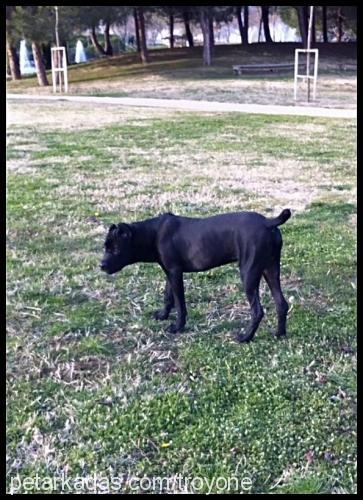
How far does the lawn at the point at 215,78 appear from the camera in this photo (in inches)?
855

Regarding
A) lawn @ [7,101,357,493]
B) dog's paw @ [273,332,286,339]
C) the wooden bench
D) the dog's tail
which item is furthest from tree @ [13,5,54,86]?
the dog's tail

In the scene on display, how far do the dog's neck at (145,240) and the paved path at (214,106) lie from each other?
13058mm

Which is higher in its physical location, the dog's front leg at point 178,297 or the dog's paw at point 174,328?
the dog's front leg at point 178,297

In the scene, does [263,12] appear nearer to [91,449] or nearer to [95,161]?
[95,161]

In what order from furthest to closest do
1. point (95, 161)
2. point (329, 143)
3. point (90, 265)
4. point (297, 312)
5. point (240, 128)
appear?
point (240, 128) < point (329, 143) < point (95, 161) < point (90, 265) < point (297, 312)

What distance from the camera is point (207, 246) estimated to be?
342cm

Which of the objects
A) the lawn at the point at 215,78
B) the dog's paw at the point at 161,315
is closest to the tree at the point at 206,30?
the lawn at the point at 215,78

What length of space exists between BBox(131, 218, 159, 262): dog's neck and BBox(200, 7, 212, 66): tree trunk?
2944 cm

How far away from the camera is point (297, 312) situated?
13.5 ft

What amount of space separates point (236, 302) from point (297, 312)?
1.35ft

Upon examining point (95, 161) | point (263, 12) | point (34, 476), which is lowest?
point (34, 476)

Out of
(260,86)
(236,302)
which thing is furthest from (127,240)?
(260,86)

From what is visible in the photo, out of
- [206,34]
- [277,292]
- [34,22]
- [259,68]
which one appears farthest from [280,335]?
[206,34]

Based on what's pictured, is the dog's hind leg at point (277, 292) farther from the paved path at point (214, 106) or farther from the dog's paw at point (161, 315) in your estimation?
the paved path at point (214, 106)
